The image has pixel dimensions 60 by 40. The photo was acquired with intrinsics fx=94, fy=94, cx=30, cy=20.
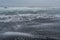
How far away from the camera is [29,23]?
1565 millimetres

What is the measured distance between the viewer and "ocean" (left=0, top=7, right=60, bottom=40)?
1.46 meters

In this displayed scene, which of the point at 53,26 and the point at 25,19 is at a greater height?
the point at 25,19

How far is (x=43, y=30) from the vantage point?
1.51 meters

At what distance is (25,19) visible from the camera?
160 centimetres

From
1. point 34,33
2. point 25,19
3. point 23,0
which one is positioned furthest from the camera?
point 23,0

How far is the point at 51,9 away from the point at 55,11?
0.08m

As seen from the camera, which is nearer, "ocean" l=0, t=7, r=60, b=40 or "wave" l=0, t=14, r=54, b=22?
"ocean" l=0, t=7, r=60, b=40

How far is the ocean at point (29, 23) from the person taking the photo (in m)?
1.46

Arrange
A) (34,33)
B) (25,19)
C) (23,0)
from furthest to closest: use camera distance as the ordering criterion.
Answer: (23,0) → (25,19) → (34,33)

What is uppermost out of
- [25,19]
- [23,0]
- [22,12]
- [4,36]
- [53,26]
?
[23,0]

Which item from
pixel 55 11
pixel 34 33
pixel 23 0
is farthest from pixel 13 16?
pixel 55 11

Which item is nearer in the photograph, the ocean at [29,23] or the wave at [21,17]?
the ocean at [29,23]

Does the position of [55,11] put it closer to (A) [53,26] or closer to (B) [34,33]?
(A) [53,26]

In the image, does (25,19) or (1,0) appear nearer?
(25,19)
